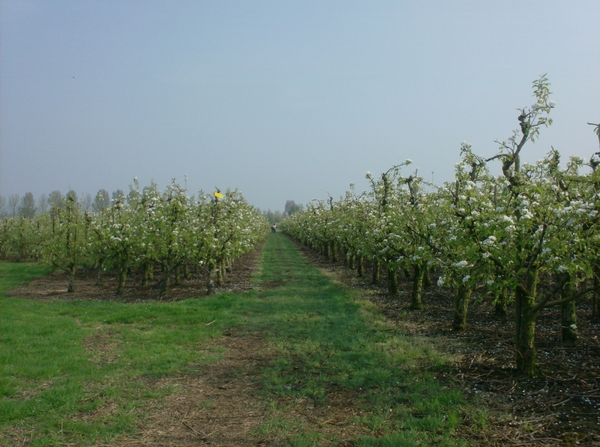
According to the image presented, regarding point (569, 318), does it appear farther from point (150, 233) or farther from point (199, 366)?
point (150, 233)

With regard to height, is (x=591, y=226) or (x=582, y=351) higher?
(x=591, y=226)

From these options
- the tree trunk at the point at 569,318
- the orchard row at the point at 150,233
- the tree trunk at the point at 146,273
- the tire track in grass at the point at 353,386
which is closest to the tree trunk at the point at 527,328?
the tire track in grass at the point at 353,386

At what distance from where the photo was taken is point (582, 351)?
25.5 ft

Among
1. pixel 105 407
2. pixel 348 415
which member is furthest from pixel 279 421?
pixel 105 407

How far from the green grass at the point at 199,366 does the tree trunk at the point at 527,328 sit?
1.27 meters

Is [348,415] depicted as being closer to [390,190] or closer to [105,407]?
[105,407]

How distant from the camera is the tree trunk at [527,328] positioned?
6.62 meters

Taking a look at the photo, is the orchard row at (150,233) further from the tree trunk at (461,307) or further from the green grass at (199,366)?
the tree trunk at (461,307)

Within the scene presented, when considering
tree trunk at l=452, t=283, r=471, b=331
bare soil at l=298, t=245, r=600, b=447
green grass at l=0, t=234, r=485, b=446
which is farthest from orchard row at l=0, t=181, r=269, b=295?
tree trunk at l=452, t=283, r=471, b=331

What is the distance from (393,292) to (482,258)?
377 inches

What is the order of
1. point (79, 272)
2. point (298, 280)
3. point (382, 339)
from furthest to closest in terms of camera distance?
point (79, 272) → point (298, 280) → point (382, 339)

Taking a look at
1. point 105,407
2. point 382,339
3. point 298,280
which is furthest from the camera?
point 298,280

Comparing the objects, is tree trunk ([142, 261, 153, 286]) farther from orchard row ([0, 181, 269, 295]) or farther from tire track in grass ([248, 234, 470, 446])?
tire track in grass ([248, 234, 470, 446])

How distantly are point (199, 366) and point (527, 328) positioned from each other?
5531 mm
